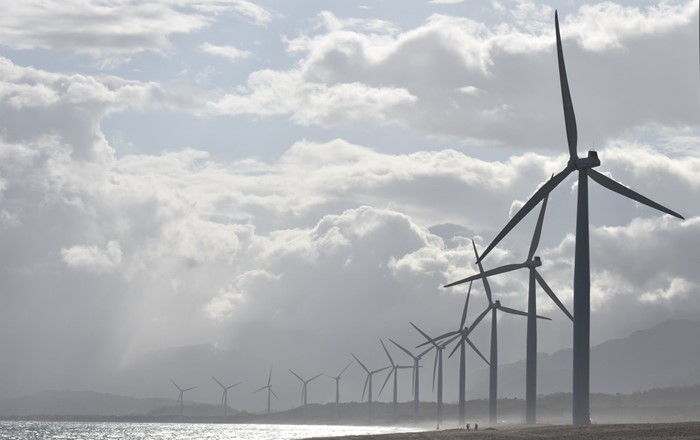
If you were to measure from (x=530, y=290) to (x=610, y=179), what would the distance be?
150 feet

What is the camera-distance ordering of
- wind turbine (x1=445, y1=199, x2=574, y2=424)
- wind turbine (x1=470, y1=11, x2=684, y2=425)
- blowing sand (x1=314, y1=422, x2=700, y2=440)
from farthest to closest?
wind turbine (x1=445, y1=199, x2=574, y2=424) < wind turbine (x1=470, y1=11, x2=684, y2=425) < blowing sand (x1=314, y1=422, x2=700, y2=440)

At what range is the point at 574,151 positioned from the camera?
100 m

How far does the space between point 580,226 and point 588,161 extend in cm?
780

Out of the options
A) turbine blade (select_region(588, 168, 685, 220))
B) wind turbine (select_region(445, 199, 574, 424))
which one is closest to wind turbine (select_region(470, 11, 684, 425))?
turbine blade (select_region(588, 168, 685, 220))

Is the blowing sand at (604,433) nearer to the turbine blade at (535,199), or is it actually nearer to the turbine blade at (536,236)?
the turbine blade at (535,199)

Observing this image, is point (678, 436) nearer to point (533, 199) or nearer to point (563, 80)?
point (533, 199)

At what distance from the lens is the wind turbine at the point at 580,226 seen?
90312 millimetres

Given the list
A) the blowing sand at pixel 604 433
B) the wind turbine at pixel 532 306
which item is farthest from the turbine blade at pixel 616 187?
the wind turbine at pixel 532 306

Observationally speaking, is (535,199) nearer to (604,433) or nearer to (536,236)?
(604,433)

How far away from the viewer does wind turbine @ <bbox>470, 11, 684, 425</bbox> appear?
296 ft

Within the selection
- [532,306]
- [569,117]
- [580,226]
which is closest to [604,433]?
[580,226]

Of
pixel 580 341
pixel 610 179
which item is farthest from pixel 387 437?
pixel 610 179

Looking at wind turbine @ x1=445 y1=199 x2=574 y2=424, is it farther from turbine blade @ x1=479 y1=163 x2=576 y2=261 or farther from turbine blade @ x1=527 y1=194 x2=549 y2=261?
turbine blade @ x1=479 y1=163 x2=576 y2=261

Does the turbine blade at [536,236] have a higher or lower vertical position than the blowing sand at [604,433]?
higher
